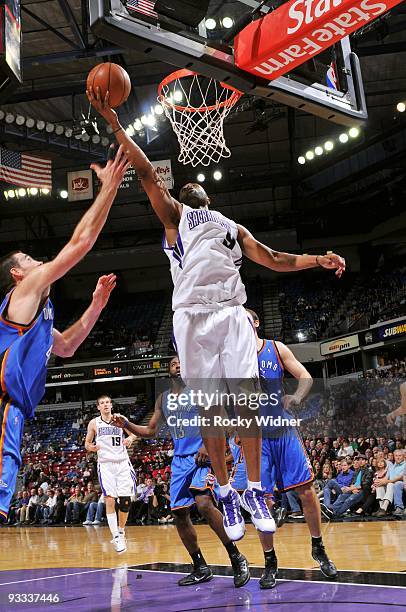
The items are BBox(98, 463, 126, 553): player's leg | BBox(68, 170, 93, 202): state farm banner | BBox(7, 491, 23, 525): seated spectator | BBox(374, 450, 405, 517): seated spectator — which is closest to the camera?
BBox(98, 463, 126, 553): player's leg

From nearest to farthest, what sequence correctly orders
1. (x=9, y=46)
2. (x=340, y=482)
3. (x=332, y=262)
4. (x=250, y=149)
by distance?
(x=332, y=262) < (x=9, y=46) < (x=340, y=482) < (x=250, y=149)

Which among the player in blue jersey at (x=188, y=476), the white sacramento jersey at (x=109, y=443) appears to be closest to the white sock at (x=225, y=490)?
the player in blue jersey at (x=188, y=476)

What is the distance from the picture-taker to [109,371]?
85.3ft

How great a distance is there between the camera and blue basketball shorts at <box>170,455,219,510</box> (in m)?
5.84

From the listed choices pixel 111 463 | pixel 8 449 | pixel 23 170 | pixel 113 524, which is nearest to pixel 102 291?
pixel 8 449

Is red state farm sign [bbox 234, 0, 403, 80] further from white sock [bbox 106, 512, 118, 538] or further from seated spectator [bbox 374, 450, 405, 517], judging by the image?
seated spectator [bbox 374, 450, 405, 517]

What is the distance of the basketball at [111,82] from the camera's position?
3.99 metres

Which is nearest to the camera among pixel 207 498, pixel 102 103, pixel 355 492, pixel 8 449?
pixel 8 449

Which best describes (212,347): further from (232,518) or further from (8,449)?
(8,449)

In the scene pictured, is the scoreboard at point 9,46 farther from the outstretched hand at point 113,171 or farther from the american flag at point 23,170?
the american flag at point 23,170

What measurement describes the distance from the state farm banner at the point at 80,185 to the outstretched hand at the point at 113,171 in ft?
48.4

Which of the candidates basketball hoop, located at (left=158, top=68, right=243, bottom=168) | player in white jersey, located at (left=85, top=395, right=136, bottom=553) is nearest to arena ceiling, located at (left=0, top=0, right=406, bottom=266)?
basketball hoop, located at (left=158, top=68, right=243, bottom=168)

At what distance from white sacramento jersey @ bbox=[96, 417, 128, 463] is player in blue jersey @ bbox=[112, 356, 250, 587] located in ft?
12.6

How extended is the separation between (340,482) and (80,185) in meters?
11.2
